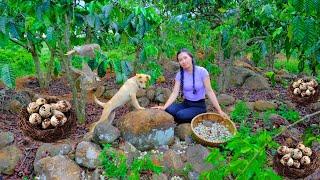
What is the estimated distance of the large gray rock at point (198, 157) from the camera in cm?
445

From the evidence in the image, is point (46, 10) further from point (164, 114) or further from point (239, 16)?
point (239, 16)

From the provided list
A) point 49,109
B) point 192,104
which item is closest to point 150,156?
point 192,104

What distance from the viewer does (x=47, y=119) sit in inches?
124

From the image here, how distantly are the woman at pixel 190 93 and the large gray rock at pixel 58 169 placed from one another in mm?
1192

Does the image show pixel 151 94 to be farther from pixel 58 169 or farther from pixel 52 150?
pixel 58 169

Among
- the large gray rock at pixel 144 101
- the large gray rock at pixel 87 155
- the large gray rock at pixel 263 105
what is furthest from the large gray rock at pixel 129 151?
the large gray rock at pixel 263 105

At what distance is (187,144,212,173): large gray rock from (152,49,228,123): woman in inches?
20.2

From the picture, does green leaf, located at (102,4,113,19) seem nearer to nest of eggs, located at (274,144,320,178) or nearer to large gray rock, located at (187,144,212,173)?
large gray rock, located at (187,144,212,173)

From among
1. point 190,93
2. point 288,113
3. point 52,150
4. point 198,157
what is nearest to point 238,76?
point 288,113

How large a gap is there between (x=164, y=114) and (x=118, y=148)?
0.60 meters

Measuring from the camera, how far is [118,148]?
4543 mm

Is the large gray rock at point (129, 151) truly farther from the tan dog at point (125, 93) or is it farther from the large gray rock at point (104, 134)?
the tan dog at point (125, 93)

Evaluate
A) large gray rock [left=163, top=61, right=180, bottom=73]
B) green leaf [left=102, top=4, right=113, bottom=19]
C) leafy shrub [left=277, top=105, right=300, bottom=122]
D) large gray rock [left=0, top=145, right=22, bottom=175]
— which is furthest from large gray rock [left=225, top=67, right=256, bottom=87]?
green leaf [left=102, top=4, right=113, bottom=19]

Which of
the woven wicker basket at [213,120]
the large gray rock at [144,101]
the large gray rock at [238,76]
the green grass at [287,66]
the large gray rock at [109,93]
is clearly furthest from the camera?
the green grass at [287,66]
